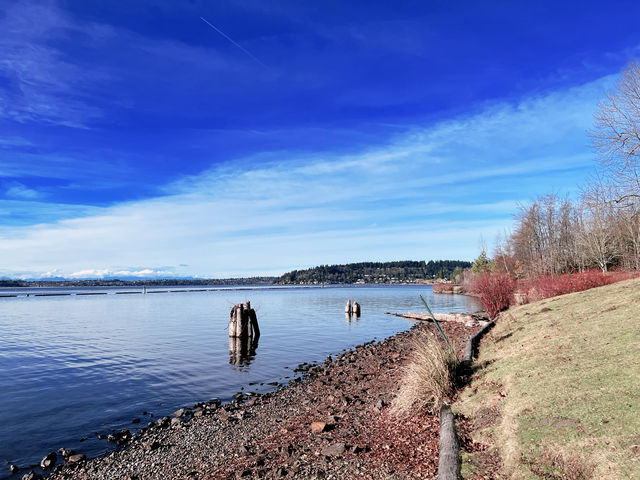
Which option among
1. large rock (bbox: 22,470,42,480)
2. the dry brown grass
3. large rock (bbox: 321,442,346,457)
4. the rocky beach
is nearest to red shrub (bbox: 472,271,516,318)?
the rocky beach

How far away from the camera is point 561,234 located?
51.9 meters

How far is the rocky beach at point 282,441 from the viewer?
7.40 metres

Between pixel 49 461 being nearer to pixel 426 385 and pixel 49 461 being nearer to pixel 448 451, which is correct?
pixel 426 385

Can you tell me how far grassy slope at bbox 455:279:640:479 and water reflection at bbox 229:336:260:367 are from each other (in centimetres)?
1407

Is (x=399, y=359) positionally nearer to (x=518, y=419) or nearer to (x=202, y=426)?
(x=202, y=426)

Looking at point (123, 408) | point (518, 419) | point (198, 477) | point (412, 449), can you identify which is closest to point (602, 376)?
point (518, 419)

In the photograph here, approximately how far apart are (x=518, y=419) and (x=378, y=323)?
3480 centimetres

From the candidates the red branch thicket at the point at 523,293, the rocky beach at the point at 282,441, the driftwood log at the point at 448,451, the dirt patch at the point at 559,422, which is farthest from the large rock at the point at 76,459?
the red branch thicket at the point at 523,293

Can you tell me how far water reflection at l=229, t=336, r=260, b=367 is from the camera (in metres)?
22.7

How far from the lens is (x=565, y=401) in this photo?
293 inches

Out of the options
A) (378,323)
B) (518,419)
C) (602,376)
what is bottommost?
(378,323)

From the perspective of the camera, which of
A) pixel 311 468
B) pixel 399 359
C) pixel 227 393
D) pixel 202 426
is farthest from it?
pixel 399 359

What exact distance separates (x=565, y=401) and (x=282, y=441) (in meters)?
6.18

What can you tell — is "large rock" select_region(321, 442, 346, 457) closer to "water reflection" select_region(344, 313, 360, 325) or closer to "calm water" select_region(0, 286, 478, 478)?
"calm water" select_region(0, 286, 478, 478)
